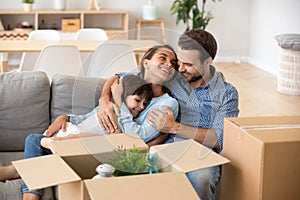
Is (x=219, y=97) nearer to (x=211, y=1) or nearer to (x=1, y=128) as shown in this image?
(x=1, y=128)

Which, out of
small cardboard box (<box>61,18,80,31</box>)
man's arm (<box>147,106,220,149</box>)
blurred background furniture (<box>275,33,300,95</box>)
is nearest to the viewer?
man's arm (<box>147,106,220,149</box>)

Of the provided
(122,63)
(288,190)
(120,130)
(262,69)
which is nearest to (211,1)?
(262,69)

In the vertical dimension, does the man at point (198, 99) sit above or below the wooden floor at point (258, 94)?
above

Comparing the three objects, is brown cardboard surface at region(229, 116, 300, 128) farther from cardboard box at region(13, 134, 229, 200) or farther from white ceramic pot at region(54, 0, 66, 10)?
white ceramic pot at region(54, 0, 66, 10)

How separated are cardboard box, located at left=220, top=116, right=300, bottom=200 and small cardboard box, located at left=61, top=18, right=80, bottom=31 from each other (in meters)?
5.53

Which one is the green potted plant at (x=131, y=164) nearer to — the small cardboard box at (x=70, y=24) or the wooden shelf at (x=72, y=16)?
the wooden shelf at (x=72, y=16)

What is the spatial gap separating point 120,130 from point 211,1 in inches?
227

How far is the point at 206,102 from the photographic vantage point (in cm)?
269

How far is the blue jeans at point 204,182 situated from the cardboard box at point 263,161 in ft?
0.45

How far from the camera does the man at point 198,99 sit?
8.17ft

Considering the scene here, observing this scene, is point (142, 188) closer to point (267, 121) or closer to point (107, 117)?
point (267, 121)

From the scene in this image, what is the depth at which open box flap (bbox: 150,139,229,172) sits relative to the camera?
2078mm

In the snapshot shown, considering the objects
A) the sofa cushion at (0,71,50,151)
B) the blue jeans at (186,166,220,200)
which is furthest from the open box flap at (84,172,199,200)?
the sofa cushion at (0,71,50,151)

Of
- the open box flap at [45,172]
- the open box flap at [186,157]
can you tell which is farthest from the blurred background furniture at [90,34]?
the open box flap at [45,172]
